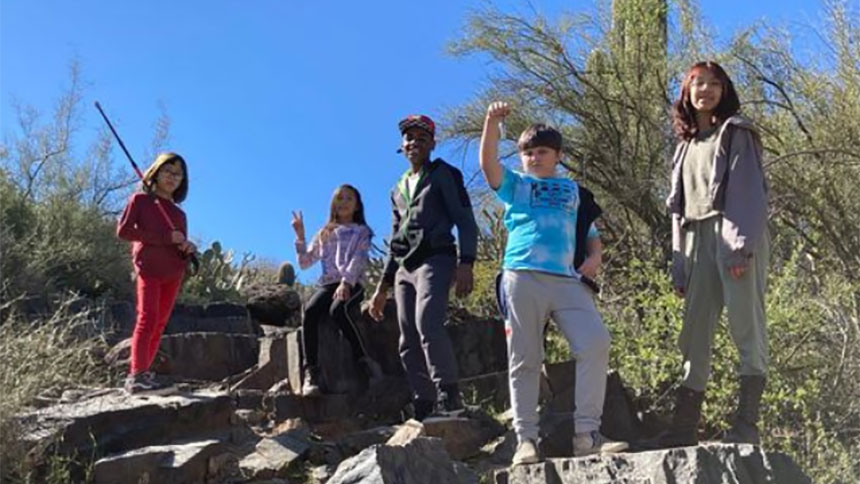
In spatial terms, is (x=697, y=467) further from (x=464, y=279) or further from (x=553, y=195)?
(x=464, y=279)

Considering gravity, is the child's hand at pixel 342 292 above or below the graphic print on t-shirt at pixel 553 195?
below

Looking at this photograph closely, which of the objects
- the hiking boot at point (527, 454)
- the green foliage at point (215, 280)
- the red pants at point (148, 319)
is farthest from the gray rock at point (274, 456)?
the green foliage at point (215, 280)

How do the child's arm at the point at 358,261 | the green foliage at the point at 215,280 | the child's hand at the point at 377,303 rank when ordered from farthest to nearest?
the green foliage at the point at 215,280, the child's arm at the point at 358,261, the child's hand at the point at 377,303

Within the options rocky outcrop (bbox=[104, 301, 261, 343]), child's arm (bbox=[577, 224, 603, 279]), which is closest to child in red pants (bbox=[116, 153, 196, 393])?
child's arm (bbox=[577, 224, 603, 279])

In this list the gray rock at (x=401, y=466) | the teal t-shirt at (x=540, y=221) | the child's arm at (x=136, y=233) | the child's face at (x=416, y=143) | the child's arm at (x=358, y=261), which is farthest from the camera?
the child's arm at (x=358, y=261)

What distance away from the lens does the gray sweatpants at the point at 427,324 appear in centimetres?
479

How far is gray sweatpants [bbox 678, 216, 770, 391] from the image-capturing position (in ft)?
12.8

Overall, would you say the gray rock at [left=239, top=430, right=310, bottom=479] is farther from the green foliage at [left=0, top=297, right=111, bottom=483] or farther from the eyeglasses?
the eyeglasses

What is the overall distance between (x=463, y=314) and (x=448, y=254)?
2.09 metres

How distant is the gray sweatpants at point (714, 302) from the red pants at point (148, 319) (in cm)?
302

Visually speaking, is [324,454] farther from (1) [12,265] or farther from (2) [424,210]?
(1) [12,265]

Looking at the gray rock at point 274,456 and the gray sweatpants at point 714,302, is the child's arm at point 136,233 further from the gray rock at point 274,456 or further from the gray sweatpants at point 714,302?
the gray sweatpants at point 714,302

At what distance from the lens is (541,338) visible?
384cm

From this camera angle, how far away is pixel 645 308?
587 centimetres
